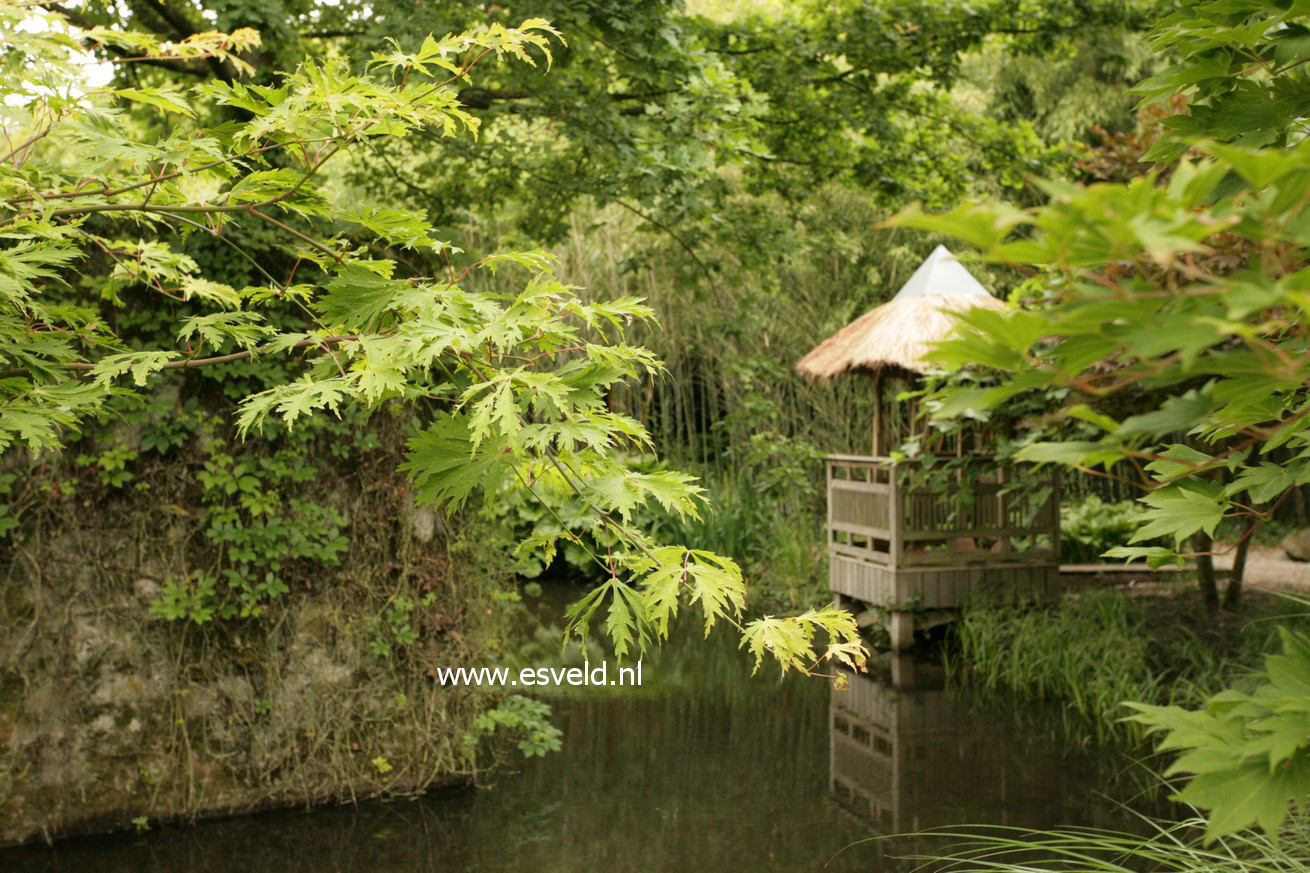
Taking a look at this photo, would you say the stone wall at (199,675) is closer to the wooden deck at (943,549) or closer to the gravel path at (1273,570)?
the wooden deck at (943,549)

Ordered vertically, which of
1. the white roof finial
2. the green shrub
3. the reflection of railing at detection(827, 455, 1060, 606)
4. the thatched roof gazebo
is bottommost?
the green shrub

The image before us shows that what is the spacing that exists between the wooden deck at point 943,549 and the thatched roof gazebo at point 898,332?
1.79ft

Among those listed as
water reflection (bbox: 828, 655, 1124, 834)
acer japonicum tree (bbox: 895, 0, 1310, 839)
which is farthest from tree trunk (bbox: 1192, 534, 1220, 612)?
acer japonicum tree (bbox: 895, 0, 1310, 839)

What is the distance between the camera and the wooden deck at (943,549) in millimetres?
6918

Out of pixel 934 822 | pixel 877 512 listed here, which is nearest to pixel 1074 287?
pixel 934 822

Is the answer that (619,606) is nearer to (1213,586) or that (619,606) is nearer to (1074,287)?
(1074,287)

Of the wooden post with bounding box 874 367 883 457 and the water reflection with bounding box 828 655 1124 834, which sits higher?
the wooden post with bounding box 874 367 883 457

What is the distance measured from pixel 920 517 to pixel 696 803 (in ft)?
10.9

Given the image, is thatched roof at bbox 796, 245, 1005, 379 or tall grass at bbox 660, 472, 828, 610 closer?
thatched roof at bbox 796, 245, 1005, 379

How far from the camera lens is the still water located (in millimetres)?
3773

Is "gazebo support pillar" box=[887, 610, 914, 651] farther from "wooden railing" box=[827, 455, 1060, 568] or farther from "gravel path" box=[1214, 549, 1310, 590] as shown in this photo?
"gravel path" box=[1214, 549, 1310, 590]

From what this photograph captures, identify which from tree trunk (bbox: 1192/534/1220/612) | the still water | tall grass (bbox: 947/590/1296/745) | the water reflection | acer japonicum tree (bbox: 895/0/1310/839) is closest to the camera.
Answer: acer japonicum tree (bbox: 895/0/1310/839)

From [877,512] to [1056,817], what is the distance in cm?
321

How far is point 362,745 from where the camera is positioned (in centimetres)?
432
